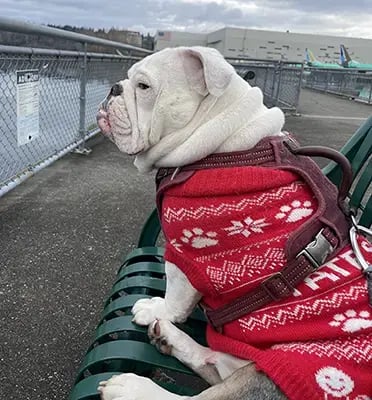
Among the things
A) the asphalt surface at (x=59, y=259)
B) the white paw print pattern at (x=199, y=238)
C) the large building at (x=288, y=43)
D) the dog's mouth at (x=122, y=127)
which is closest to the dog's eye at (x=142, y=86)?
the dog's mouth at (x=122, y=127)

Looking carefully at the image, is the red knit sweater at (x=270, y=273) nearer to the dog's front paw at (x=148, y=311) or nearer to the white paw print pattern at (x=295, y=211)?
the white paw print pattern at (x=295, y=211)

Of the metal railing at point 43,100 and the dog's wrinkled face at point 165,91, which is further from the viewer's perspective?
the metal railing at point 43,100

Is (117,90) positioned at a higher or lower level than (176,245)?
higher

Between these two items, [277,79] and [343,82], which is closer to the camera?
[277,79]

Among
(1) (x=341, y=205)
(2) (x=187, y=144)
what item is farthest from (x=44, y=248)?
(1) (x=341, y=205)

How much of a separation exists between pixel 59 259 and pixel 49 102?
93.6 inches

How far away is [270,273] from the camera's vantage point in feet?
4.91

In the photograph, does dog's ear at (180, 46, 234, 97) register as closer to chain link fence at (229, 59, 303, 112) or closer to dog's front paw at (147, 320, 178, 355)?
dog's front paw at (147, 320, 178, 355)

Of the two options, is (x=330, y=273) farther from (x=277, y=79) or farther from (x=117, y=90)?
(x=277, y=79)

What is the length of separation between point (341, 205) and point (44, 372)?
1603 mm

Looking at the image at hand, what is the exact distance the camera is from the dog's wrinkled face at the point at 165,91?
5.68 feet

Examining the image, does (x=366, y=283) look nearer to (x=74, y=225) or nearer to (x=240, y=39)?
(x=74, y=225)

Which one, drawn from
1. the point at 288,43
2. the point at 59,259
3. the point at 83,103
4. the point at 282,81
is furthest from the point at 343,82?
the point at 288,43

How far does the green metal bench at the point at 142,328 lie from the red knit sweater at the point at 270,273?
10.7 inches
